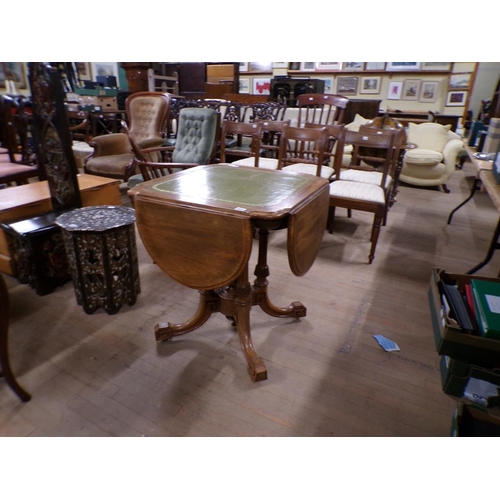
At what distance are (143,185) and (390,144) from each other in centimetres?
198

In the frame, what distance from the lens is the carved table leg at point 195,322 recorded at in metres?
1.80

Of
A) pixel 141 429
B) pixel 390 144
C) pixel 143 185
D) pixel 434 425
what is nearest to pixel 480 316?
pixel 434 425

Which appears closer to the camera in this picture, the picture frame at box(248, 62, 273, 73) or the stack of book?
the stack of book

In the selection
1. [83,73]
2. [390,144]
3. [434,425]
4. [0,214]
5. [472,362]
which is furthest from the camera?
[83,73]

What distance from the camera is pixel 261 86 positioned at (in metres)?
8.23

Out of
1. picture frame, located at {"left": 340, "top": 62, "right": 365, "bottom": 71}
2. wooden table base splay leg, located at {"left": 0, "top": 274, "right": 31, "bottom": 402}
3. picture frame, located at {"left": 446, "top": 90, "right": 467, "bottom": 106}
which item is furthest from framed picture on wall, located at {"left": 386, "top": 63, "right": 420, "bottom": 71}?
wooden table base splay leg, located at {"left": 0, "top": 274, "right": 31, "bottom": 402}

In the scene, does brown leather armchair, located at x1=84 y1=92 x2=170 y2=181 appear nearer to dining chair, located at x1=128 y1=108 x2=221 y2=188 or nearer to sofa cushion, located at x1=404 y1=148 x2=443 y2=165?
dining chair, located at x1=128 y1=108 x2=221 y2=188

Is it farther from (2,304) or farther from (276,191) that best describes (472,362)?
(2,304)

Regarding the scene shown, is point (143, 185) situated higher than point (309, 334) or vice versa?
point (143, 185)

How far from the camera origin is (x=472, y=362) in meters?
1.24

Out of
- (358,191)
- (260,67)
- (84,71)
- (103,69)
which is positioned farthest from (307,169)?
(103,69)

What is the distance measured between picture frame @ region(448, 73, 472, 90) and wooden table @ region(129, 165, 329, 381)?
6.72 m

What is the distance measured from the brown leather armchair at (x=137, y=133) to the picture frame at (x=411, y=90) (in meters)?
5.38

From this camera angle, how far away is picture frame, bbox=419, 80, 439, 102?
687 cm
